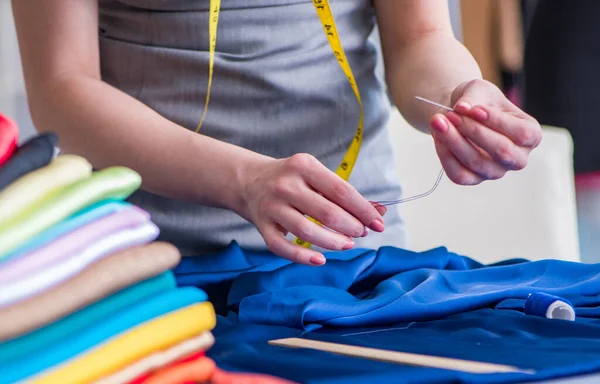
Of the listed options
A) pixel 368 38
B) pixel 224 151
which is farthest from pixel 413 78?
pixel 224 151

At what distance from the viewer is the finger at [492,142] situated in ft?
2.99

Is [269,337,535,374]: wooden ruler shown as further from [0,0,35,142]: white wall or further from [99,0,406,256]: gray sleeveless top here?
[0,0,35,142]: white wall

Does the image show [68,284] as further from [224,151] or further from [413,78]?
[413,78]

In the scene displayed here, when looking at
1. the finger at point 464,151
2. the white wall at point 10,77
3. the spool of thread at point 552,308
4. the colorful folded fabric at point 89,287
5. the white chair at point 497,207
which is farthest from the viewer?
the white wall at point 10,77

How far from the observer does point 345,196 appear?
35.0 inches

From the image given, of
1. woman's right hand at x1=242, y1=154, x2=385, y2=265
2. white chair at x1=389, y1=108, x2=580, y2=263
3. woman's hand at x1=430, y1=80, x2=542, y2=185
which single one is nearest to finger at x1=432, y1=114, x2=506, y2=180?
woman's hand at x1=430, y1=80, x2=542, y2=185

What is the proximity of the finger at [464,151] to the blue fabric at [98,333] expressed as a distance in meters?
0.42

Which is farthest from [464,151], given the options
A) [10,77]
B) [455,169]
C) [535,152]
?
[10,77]

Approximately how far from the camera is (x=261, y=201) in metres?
0.96

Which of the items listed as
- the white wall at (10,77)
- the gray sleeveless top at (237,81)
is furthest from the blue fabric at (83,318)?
the white wall at (10,77)

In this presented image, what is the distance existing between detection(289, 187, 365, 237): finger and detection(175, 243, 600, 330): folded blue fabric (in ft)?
0.22

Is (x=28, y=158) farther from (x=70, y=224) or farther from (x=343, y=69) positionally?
(x=343, y=69)

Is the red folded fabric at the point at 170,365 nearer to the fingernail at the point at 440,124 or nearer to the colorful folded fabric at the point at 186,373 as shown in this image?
the colorful folded fabric at the point at 186,373

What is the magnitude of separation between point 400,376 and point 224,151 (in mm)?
511
